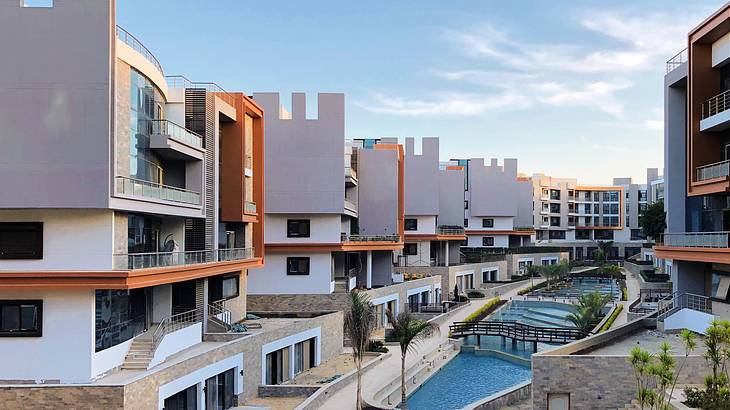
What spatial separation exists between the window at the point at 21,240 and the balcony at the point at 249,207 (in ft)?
35.0

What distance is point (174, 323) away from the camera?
73.9 ft

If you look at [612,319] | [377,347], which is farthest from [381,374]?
[612,319]

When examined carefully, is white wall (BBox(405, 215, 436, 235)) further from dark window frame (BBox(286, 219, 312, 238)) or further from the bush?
the bush

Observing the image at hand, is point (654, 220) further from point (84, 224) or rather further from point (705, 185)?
point (84, 224)

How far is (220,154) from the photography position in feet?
91.4

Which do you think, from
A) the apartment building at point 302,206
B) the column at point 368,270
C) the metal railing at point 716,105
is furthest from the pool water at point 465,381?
the metal railing at point 716,105

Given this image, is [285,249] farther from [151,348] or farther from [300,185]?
[151,348]

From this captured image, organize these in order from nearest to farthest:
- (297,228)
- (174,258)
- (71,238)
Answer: (71,238), (174,258), (297,228)

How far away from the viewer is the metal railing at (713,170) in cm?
2220

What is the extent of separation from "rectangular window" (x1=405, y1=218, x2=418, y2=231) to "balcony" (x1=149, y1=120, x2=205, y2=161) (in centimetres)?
2820

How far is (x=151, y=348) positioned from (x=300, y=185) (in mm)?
15378

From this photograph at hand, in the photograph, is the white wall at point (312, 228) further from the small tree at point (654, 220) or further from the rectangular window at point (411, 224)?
the small tree at point (654, 220)

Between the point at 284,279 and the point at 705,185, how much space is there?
66.3 feet

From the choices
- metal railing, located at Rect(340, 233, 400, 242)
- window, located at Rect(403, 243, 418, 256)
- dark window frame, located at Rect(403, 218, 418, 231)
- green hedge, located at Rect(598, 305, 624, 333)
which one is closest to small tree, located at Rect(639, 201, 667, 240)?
green hedge, located at Rect(598, 305, 624, 333)
